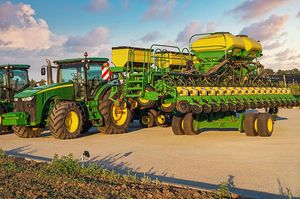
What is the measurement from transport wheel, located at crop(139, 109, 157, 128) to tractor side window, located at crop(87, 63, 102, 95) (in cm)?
336

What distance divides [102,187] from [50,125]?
7.32 meters

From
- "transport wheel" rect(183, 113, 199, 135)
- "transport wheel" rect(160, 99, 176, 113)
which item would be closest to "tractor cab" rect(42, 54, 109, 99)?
"transport wheel" rect(160, 99, 176, 113)

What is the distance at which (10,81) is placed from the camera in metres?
16.1

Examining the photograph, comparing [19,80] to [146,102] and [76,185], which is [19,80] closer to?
[146,102]

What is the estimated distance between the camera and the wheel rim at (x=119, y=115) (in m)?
14.5

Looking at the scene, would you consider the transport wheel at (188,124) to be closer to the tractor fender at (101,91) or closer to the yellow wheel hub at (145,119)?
the tractor fender at (101,91)

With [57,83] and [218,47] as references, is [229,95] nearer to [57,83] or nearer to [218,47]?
[218,47]

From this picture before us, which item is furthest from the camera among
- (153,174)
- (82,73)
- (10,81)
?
(10,81)

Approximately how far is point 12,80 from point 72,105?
4.22m

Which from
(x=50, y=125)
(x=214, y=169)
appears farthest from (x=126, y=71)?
(x=214, y=169)

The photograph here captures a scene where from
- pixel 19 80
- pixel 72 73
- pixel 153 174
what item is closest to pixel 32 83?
pixel 19 80

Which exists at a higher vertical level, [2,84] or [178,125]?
[2,84]

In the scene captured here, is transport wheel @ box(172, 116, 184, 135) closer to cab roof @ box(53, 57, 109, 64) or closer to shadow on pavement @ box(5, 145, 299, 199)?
cab roof @ box(53, 57, 109, 64)

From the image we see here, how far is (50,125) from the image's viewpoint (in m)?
12.8
